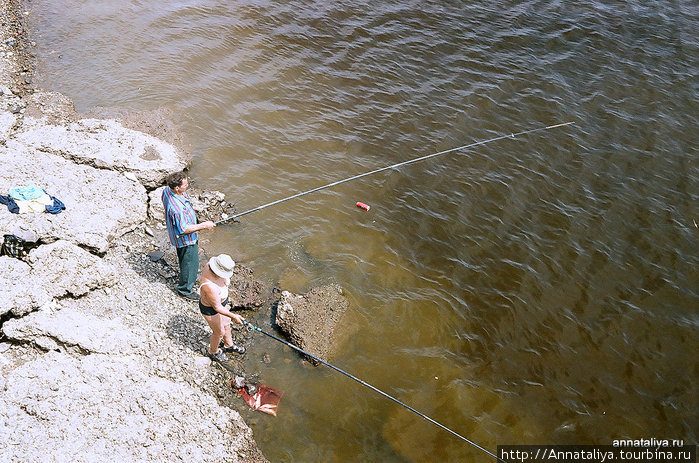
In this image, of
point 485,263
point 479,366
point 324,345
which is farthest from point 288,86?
point 479,366

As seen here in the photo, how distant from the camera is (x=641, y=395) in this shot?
24.2 ft

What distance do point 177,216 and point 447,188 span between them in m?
5.61

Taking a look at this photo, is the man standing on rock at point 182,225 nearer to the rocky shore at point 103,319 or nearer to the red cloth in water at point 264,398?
the rocky shore at point 103,319

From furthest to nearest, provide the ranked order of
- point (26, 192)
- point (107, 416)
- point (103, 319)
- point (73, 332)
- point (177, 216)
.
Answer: point (26, 192), point (177, 216), point (103, 319), point (73, 332), point (107, 416)

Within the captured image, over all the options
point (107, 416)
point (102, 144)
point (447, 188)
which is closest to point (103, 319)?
point (107, 416)

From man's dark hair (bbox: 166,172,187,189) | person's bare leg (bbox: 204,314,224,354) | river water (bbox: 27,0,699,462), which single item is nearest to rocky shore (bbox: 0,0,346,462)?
person's bare leg (bbox: 204,314,224,354)

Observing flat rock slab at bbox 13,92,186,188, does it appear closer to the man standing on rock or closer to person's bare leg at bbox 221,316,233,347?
the man standing on rock

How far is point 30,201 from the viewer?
741cm

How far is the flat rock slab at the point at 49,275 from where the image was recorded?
6.32m

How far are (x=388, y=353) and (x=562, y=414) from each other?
8.31 feet

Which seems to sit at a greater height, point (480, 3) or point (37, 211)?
point (480, 3)

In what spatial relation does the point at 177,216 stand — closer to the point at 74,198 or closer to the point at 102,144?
the point at 74,198

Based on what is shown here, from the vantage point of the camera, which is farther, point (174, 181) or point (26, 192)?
point (26, 192)

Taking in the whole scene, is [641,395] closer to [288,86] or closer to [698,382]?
[698,382]
